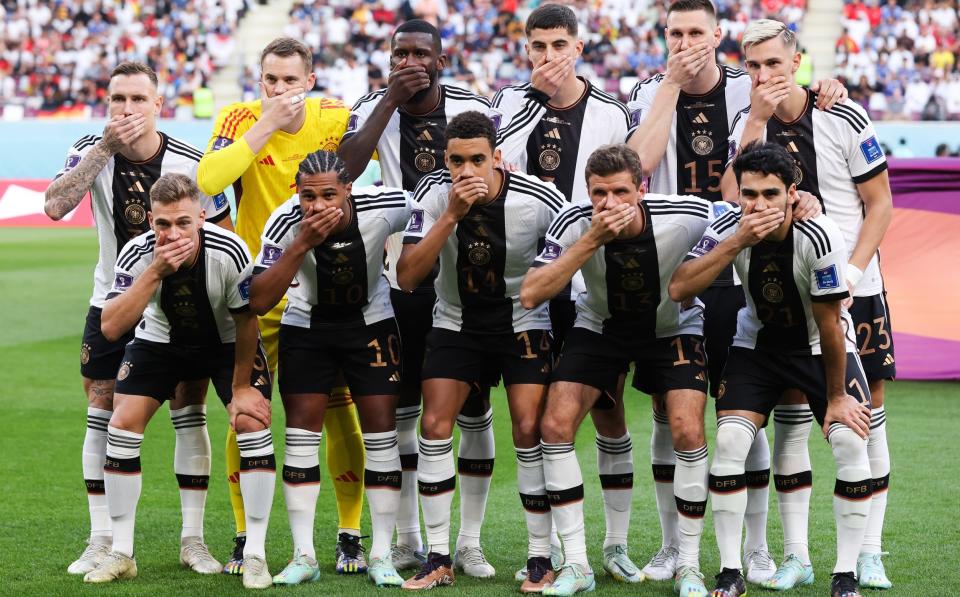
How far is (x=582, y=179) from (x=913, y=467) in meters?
3.29

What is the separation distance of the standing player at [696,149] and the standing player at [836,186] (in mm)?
122

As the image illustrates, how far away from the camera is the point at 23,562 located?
18.3 feet

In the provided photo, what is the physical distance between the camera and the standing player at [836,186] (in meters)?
5.28

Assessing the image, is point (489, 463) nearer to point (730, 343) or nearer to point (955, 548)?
point (730, 343)

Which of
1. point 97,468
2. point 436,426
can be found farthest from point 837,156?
point 97,468

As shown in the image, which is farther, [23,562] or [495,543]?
[495,543]

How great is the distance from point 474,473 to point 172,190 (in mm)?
1813

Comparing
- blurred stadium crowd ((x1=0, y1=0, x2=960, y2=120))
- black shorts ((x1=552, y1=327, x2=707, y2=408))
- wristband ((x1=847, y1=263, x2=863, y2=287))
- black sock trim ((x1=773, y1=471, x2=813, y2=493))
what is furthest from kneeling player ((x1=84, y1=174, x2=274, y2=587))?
blurred stadium crowd ((x1=0, y1=0, x2=960, y2=120))

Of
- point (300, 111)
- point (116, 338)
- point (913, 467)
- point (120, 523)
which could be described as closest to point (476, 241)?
point (300, 111)

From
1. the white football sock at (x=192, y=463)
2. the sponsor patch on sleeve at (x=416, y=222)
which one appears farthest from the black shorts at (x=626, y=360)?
the white football sock at (x=192, y=463)

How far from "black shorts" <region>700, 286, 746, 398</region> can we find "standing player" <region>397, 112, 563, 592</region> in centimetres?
74

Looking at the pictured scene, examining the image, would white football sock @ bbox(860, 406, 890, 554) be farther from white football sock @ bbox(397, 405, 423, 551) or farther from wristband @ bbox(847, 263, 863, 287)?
white football sock @ bbox(397, 405, 423, 551)

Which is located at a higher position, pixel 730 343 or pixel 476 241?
pixel 476 241

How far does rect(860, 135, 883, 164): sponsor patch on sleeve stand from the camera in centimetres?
538
